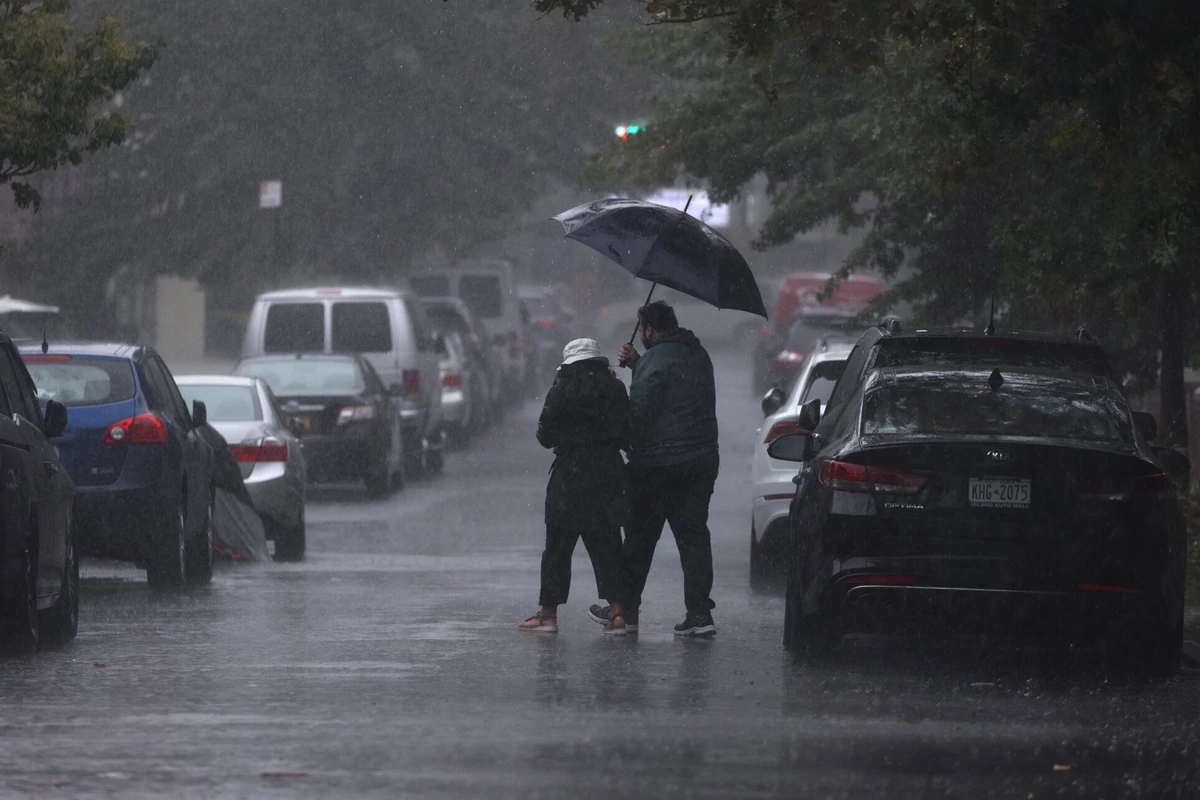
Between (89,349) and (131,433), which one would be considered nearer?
(131,433)

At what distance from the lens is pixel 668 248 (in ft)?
39.0

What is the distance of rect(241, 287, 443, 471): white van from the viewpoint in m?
25.2

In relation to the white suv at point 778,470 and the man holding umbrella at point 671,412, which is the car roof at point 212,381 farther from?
the man holding umbrella at point 671,412

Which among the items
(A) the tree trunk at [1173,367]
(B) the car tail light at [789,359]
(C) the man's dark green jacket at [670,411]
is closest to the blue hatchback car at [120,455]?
(C) the man's dark green jacket at [670,411]

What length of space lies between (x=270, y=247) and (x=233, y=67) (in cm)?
295

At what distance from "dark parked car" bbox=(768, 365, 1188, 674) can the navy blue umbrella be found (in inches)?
84.8

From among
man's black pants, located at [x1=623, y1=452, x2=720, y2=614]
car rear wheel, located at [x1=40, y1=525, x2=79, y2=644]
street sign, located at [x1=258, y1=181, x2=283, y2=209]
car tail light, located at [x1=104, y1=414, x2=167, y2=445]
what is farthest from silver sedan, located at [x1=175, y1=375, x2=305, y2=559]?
street sign, located at [x1=258, y1=181, x2=283, y2=209]

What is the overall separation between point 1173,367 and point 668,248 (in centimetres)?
634

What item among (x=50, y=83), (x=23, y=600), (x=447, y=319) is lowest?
(x=23, y=600)

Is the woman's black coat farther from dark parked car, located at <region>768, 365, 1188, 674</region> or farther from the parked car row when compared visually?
dark parked car, located at <region>768, 365, 1188, 674</region>

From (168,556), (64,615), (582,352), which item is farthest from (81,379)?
(582,352)

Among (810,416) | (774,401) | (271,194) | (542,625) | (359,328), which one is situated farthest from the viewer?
(271,194)

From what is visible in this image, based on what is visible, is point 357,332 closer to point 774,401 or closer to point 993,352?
point 774,401

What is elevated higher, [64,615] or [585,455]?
[585,455]
